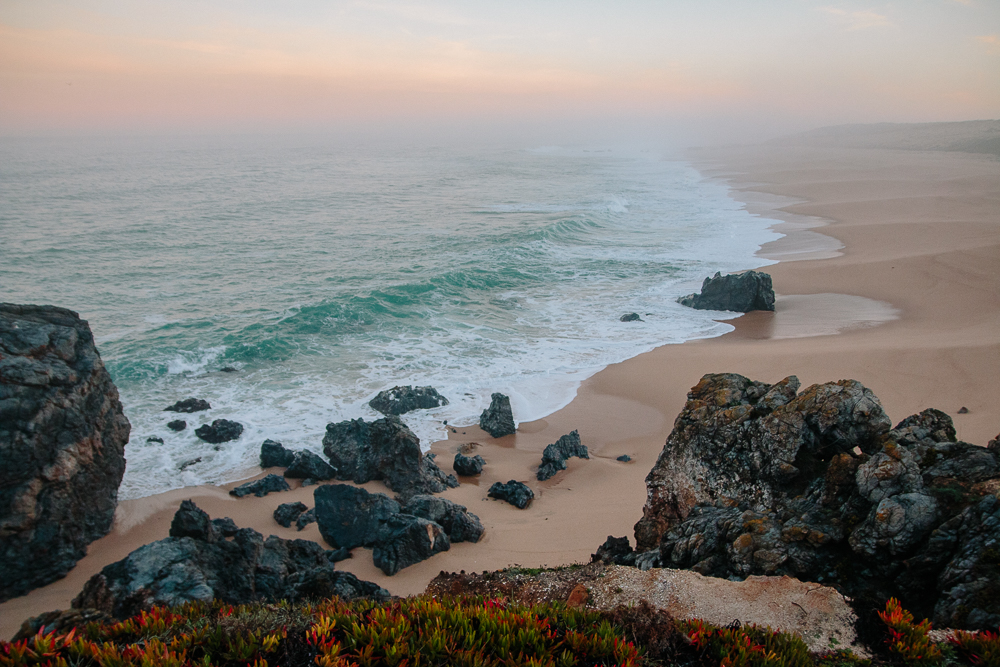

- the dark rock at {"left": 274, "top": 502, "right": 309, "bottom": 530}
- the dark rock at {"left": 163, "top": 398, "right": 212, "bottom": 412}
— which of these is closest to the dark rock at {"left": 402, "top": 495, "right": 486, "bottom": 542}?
the dark rock at {"left": 274, "top": 502, "right": 309, "bottom": 530}

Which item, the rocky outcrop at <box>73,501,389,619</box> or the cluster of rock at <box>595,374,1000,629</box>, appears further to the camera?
the rocky outcrop at <box>73,501,389,619</box>

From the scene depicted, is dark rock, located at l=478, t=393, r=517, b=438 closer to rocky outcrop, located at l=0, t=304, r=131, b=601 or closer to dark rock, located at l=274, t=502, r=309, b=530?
dark rock, located at l=274, t=502, r=309, b=530

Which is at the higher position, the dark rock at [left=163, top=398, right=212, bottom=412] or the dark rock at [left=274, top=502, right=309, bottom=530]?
the dark rock at [left=163, top=398, right=212, bottom=412]

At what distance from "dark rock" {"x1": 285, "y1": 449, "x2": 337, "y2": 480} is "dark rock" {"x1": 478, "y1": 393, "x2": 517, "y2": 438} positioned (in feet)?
12.6

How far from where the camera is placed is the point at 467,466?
12258 millimetres

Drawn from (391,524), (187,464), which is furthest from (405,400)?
(391,524)

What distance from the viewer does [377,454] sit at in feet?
38.2

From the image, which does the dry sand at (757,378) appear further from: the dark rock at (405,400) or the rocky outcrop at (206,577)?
the dark rock at (405,400)

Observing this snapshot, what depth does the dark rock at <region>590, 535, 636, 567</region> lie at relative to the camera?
681 centimetres

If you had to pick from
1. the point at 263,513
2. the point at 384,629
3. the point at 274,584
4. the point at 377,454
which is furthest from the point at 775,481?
the point at 263,513

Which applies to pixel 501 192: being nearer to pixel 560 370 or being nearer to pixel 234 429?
pixel 560 370

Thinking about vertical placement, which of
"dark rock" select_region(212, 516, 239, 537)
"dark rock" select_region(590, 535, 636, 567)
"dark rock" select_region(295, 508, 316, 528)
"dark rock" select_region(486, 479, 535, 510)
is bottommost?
"dark rock" select_region(295, 508, 316, 528)

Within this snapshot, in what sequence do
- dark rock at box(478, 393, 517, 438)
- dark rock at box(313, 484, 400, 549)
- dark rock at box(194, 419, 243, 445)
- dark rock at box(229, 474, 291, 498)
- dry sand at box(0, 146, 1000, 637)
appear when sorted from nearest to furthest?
dark rock at box(313, 484, 400, 549), dry sand at box(0, 146, 1000, 637), dark rock at box(229, 474, 291, 498), dark rock at box(194, 419, 243, 445), dark rock at box(478, 393, 517, 438)

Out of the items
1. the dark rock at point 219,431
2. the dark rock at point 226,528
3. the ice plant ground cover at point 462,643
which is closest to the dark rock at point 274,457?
the dark rock at point 219,431
